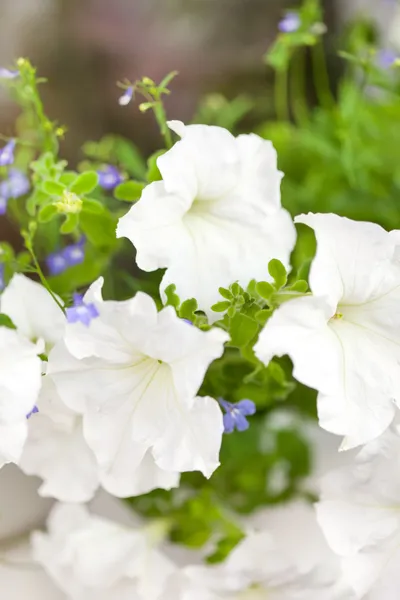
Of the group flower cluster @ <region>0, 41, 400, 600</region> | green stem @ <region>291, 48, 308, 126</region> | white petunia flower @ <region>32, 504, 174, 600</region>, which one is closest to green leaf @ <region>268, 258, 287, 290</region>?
flower cluster @ <region>0, 41, 400, 600</region>

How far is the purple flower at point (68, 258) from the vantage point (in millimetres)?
352

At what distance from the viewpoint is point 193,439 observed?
0.83 ft

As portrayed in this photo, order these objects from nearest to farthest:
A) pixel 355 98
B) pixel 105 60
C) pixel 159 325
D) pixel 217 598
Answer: pixel 159 325 < pixel 217 598 < pixel 355 98 < pixel 105 60

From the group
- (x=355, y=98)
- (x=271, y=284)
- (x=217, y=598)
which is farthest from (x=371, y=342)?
(x=355, y=98)

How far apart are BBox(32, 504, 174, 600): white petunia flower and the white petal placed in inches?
6.3

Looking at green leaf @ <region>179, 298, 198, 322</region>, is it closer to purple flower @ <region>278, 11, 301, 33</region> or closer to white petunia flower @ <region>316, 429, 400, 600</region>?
white petunia flower @ <region>316, 429, 400, 600</region>

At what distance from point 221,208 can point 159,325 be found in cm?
8

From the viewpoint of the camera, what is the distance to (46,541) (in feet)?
1.31

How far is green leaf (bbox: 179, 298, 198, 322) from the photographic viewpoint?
0.26 m

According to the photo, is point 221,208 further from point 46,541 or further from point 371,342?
point 46,541

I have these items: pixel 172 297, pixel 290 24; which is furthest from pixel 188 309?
pixel 290 24

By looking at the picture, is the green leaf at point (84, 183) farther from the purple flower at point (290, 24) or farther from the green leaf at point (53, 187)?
the purple flower at point (290, 24)

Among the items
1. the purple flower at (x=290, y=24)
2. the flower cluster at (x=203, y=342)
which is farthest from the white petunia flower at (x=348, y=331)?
the purple flower at (x=290, y=24)

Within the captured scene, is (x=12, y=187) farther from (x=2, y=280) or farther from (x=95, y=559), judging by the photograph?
(x=95, y=559)
